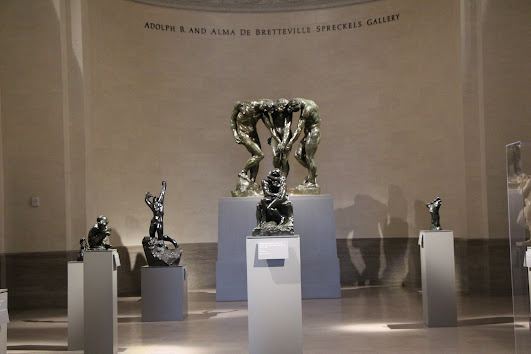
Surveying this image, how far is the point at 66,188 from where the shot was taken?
11.9m

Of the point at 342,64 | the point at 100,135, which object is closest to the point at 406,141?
the point at 342,64

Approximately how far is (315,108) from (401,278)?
409 cm

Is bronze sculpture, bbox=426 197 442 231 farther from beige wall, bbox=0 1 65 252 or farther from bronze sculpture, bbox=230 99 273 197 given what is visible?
beige wall, bbox=0 1 65 252

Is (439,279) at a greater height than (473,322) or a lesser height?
greater

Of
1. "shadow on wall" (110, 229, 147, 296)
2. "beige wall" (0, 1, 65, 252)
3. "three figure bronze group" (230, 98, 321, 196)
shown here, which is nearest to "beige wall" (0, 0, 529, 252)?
"beige wall" (0, 1, 65, 252)

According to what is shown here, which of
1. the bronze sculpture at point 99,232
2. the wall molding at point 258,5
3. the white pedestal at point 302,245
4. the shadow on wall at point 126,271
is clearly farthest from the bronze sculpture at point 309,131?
the bronze sculpture at point 99,232

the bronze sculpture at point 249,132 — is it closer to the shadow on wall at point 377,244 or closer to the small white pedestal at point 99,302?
the shadow on wall at point 377,244

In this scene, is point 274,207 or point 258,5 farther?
point 258,5

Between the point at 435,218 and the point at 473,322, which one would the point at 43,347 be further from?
the point at 473,322

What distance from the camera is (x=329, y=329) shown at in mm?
8867

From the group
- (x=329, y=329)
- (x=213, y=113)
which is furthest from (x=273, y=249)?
(x=213, y=113)

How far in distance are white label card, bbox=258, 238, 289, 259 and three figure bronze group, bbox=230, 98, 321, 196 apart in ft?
19.7

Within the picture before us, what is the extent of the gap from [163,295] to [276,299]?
375cm

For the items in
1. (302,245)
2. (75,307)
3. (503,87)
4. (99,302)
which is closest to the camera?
(99,302)
